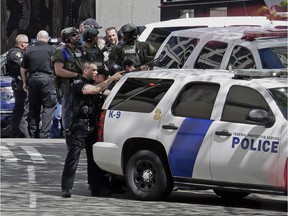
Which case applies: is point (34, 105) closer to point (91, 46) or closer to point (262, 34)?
point (91, 46)

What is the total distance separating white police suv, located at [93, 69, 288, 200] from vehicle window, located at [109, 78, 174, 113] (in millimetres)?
12

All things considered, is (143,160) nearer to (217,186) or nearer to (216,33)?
(217,186)

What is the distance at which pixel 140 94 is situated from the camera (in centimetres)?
1432

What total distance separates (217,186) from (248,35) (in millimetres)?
2682

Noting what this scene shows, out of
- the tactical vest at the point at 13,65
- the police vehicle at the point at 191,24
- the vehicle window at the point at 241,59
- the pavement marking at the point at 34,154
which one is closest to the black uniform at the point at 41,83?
the tactical vest at the point at 13,65

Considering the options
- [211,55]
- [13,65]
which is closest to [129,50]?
[211,55]

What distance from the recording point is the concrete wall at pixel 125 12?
31672 mm

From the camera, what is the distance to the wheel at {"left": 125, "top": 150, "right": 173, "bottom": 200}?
13766 mm

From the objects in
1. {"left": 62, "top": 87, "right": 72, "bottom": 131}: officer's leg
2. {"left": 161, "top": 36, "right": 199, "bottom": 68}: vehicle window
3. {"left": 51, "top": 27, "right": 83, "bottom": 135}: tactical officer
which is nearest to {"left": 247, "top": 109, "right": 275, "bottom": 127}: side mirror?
{"left": 161, "top": 36, "right": 199, "bottom": 68}: vehicle window

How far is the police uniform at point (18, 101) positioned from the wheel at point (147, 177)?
29.1 ft

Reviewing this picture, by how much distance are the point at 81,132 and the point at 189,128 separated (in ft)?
5.36

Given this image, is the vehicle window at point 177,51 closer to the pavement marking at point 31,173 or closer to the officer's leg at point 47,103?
the pavement marking at point 31,173

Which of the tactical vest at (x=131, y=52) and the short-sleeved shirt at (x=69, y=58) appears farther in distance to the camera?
the short-sleeved shirt at (x=69, y=58)

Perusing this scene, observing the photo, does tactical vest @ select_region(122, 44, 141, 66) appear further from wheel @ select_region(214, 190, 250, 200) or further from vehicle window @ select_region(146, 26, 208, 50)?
wheel @ select_region(214, 190, 250, 200)
